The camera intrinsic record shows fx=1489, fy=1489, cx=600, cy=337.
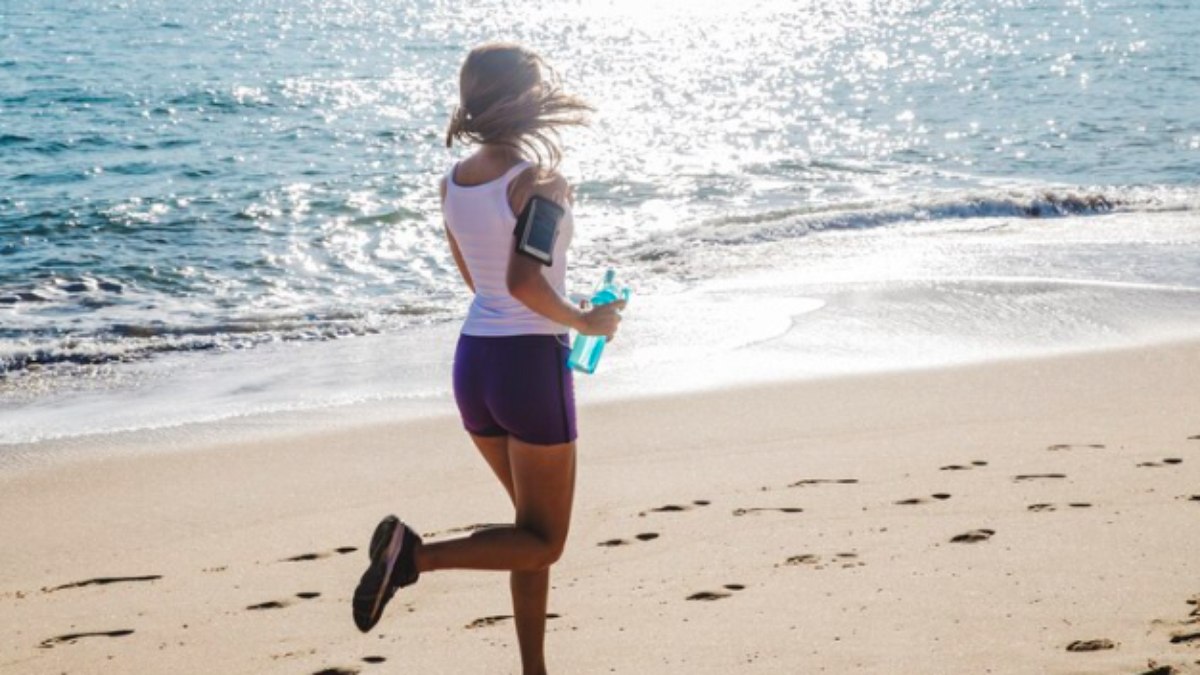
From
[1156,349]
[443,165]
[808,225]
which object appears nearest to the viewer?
[1156,349]

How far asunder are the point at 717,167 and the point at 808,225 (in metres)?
4.05

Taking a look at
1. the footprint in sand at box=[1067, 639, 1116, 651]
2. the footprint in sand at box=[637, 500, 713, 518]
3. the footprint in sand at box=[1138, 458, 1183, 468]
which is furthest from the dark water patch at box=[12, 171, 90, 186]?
the footprint in sand at box=[1067, 639, 1116, 651]

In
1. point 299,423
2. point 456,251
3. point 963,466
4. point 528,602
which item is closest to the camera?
point 456,251

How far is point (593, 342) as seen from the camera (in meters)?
4.20

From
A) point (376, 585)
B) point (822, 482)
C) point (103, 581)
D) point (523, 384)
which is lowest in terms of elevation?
point (103, 581)

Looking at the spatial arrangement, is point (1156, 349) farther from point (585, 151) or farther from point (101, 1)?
point (101, 1)

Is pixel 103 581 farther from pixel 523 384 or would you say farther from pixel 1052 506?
pixel 1052 506

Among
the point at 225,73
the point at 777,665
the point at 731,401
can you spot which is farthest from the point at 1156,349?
the point at 225,73

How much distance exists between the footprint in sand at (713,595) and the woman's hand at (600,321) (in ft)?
4.88

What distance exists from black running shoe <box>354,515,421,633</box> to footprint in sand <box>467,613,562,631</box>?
1.01m

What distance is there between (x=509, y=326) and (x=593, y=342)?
0.42 metres

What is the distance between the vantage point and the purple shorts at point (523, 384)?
Result: 384cm

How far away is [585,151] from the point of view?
68.1ft

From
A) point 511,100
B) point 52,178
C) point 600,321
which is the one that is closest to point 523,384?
point 600,321
